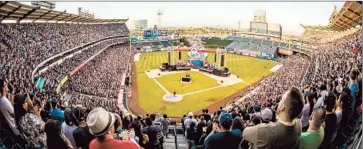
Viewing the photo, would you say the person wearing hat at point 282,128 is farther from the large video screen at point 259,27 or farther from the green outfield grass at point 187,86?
the large video screen at point 259,27

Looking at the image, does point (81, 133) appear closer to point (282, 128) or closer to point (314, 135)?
point (282, 128)

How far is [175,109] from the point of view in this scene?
25.4m

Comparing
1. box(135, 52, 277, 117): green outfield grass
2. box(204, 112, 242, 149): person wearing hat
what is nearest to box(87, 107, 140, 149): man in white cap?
box(204, 112, 242, 149): person wearing hat

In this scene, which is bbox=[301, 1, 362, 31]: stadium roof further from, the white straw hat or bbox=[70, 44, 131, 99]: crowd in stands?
bbox=[70, 44, 131, 99]: crowd in stands

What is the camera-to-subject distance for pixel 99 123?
11.1 ft

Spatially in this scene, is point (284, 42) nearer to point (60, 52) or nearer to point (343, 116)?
point (60, 52)

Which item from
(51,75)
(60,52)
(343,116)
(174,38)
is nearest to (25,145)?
(343,116)

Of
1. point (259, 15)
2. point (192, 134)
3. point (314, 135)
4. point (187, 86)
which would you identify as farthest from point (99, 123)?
point (259, 15)

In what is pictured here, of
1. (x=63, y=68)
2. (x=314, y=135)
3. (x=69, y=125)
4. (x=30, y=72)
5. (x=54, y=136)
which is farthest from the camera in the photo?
(x=63, y=68)

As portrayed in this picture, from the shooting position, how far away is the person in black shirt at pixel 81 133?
524 cm

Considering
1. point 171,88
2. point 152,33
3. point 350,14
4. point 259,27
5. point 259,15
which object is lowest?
point 171,88

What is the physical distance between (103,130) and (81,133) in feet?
6.65

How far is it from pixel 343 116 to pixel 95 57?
134ft

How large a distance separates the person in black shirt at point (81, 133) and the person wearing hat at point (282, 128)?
9.98 feet
